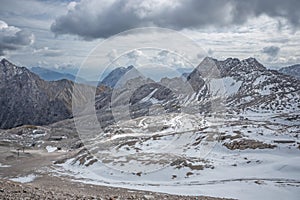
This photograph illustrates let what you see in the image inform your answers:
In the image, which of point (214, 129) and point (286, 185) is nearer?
point (286, 185)

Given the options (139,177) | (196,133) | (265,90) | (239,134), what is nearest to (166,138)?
(196,133)

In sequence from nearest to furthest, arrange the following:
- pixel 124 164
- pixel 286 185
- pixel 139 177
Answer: pixel 286 185
pixel 139 177
pixel 124 164

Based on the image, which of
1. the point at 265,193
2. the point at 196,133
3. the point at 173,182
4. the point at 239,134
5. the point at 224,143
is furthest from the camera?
the point at 196,133

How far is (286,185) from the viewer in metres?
32.2

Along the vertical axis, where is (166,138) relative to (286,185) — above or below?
below

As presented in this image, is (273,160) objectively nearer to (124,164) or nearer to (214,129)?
(124,164)

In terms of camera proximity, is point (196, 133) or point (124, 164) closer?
point (124, 164)

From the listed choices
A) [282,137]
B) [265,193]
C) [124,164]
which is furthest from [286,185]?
[282,137]

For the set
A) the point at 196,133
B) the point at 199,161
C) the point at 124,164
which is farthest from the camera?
the point at 196,133

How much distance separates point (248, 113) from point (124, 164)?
101338mm

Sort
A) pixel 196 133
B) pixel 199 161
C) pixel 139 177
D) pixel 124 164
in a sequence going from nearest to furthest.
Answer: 1. pixel 139 177
2. pixel 199 161
3. pixel 124 164
4. pixel 196 133

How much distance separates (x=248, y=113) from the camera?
13988 centimetres

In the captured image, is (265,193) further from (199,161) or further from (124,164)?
(124,164)

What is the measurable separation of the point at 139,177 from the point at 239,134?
104 ft
